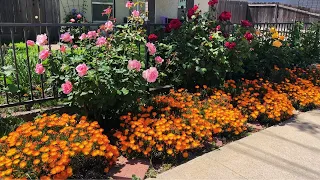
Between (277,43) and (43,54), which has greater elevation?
(277,43)

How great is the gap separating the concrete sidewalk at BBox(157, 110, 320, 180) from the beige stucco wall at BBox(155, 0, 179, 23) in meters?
6.37

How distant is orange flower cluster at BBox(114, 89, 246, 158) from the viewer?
9.02ft

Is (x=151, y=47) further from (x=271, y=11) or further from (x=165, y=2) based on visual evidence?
(x=271, y=11)

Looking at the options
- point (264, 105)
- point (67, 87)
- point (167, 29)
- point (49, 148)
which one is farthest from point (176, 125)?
point (167, 29)

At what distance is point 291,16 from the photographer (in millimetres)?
14367

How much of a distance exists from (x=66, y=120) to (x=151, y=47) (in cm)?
134

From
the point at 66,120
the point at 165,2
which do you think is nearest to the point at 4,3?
the point at 165,2

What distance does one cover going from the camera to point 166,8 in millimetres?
9227

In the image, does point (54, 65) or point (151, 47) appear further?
point (151, 47)

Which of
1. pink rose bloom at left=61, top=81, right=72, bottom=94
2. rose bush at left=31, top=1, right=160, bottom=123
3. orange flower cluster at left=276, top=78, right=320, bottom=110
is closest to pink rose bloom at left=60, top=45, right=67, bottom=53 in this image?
rose bush at left=31, top=1, right=160, bottom=123

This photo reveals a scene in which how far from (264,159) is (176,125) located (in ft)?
3.16

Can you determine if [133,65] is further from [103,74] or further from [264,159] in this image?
[264,159]

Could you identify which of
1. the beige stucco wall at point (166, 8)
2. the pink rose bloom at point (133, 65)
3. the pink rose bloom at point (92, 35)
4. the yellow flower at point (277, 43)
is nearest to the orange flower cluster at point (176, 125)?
the pink rose bloom at point (133, 65)

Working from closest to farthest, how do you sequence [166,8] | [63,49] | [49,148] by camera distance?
[49,148]
[63,49]
[166,8]
